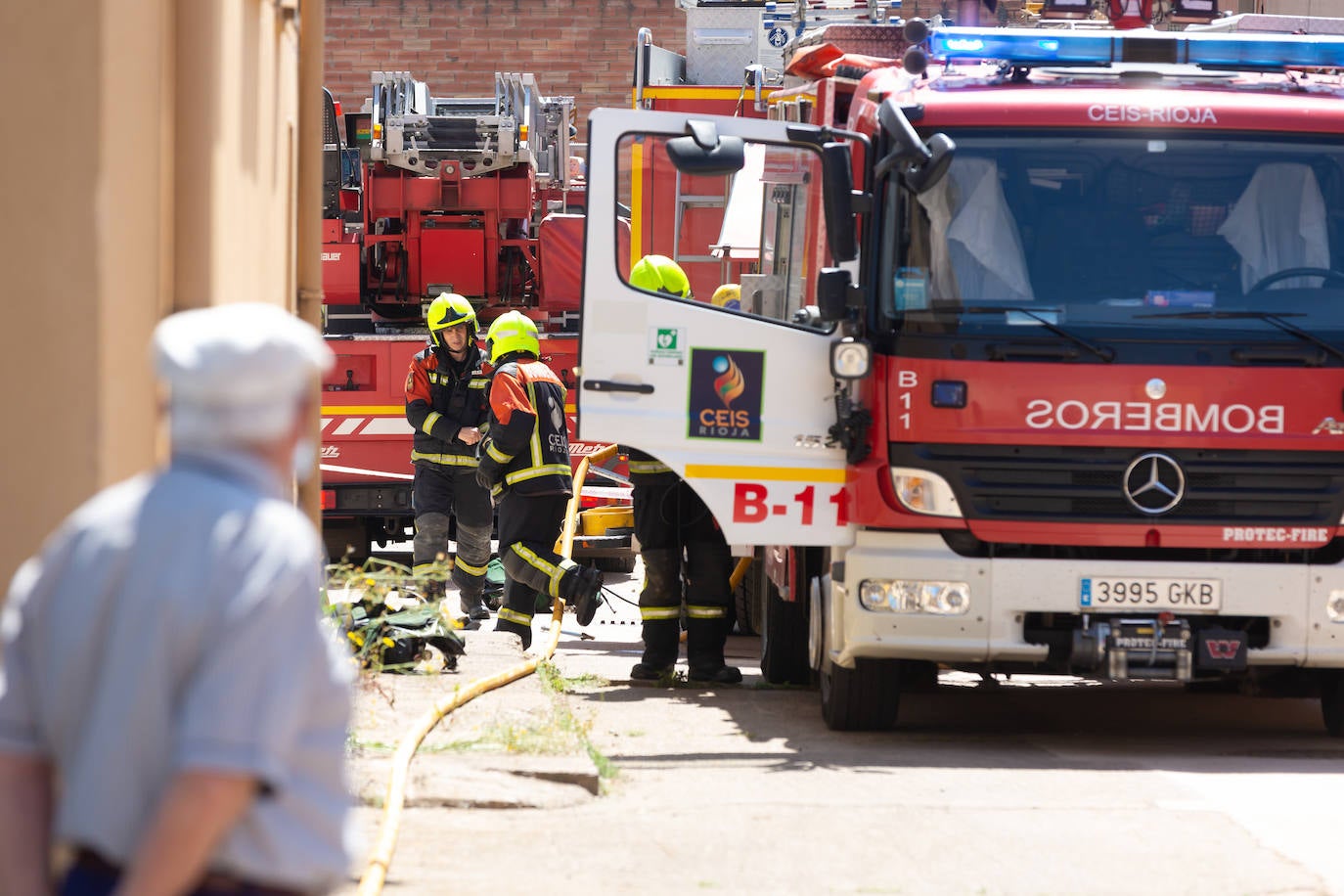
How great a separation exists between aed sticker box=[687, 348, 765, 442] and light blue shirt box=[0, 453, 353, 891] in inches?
198

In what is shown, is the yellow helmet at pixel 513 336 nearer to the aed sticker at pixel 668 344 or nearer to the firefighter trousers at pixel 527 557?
the firefighter trousers at pixel 527 557

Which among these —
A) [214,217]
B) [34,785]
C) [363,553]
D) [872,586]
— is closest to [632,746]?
[872,586]

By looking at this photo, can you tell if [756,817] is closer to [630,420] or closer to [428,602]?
[630,420]

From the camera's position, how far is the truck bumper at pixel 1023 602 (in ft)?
23.0

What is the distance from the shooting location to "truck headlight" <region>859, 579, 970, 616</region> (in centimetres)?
700

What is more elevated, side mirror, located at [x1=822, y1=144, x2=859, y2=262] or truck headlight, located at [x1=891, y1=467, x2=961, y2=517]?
side mirror, located at [x1=822, y1=144, x2=859, y2=262]

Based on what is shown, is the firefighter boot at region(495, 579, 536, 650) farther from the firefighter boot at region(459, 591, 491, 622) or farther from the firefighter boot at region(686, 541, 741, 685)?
the firefighter boot at region(686, 541, 741, 685)

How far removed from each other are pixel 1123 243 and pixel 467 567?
5.43m

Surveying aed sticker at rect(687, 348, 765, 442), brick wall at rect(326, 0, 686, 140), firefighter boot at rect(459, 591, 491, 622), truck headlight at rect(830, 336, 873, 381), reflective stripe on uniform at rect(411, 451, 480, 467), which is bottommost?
firefighter boot at rect(459, 591, 491, 622)

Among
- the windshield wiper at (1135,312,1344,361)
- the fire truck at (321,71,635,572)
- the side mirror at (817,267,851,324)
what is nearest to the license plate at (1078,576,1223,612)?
the windshield wiper at (1135,312,1344,361)

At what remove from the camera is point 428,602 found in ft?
27.4

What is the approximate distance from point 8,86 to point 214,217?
685mm

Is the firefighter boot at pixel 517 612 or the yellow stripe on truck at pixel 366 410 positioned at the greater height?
the yellow stripe on truck at pixel 366 410

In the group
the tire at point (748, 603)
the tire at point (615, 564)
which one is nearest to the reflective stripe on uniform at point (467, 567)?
the tire at point (748, 603)
